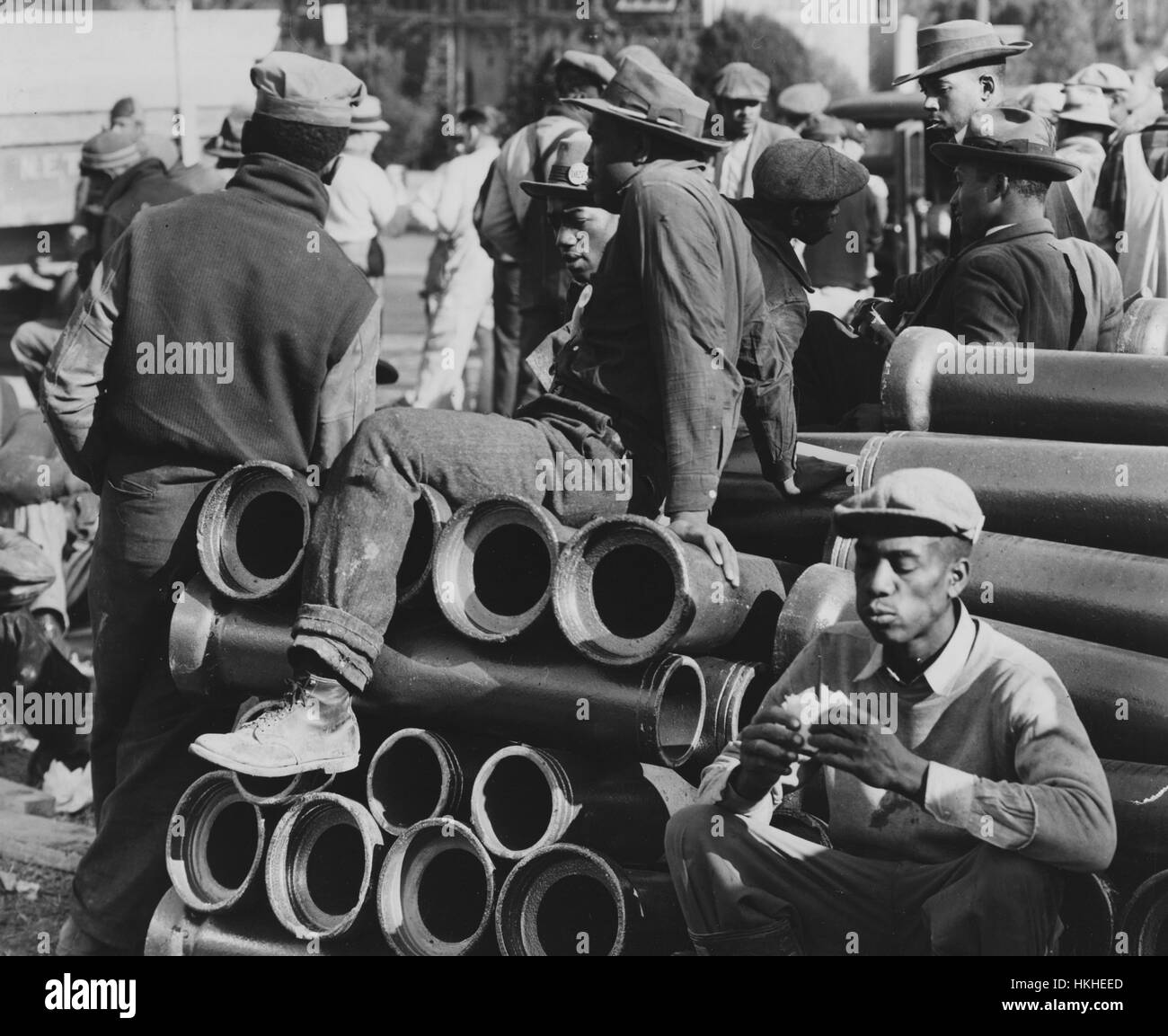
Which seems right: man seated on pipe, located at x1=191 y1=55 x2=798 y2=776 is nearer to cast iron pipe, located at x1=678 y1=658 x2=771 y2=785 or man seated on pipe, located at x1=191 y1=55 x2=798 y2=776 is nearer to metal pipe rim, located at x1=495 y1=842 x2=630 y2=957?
cast iron pipe, located at x1=678 y1=658 x2=771 y2=785

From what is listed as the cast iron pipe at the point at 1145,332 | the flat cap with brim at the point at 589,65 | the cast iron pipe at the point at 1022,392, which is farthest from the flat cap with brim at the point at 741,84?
the cast iron pipe at the point at 1022,392

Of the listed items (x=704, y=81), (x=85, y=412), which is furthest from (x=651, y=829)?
(x=704, y=81)

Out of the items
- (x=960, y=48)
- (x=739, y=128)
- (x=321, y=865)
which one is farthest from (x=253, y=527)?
(x=739, y=128)

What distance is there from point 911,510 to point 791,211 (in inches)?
79.5

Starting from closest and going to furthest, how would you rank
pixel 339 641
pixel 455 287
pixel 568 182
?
pixel 339 641 < pixel 568 182 < pixel 455 287

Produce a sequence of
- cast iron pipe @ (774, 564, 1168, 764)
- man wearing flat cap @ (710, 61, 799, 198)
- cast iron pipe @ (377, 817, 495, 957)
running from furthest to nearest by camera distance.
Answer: man wearing flat cap @ (710, 61, 799, 198), cast iron pipe @ (377, 817, 495, 957), cast iron pipe @ (774, 564, 1168, 764)

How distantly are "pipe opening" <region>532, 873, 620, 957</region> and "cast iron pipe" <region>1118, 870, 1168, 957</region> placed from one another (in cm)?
119

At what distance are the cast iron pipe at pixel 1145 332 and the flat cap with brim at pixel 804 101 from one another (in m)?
5.08

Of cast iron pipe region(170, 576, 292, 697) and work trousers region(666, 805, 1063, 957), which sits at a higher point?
cast iron pipe region(170, 576, 292, 697)

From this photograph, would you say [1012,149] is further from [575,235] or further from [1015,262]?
[575,235]

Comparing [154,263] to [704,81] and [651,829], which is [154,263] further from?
[704,81]

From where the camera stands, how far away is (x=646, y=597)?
486cm

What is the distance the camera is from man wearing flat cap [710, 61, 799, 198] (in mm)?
8867

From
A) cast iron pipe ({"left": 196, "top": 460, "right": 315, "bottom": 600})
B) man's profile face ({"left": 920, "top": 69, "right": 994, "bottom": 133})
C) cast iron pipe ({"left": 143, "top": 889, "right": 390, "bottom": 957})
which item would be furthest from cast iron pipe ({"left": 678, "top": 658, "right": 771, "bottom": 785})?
man's profile face ({"left": 920, "top": 69, "right": 994, "bottom": 133})
